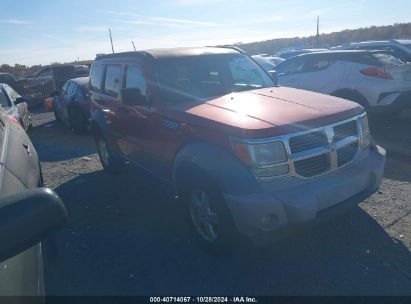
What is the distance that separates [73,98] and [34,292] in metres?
8.83

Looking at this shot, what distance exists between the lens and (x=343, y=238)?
3756 mm

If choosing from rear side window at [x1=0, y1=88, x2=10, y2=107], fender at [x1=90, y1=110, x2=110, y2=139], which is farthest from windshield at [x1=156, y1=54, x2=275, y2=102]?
rear side window at [x1=0, y1=88, x2=10, y2=107]

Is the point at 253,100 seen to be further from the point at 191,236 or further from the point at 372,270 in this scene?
the point at 372,270

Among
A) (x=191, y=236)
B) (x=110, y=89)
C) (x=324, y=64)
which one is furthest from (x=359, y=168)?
(x=324, y=64)

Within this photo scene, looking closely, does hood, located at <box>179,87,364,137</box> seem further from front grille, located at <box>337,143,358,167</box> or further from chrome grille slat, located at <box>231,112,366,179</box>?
front grille, located at <box>337,143,358,167</box>

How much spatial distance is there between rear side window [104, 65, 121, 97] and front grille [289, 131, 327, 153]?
3038 millimetres

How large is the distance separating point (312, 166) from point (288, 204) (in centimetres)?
50

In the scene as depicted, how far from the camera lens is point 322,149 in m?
3.29

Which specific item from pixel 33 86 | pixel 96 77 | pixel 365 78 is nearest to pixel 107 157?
pixel 96 77

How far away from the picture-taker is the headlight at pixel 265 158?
307 centimetres

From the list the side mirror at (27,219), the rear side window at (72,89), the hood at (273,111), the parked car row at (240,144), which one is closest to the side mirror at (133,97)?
the parked car row at (240,144)

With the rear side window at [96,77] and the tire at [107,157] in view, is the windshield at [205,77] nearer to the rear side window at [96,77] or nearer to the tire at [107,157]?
the rear side window at [96,77]

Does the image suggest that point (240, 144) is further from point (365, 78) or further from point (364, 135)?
point (365, 78)

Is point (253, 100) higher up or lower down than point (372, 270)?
higher up
